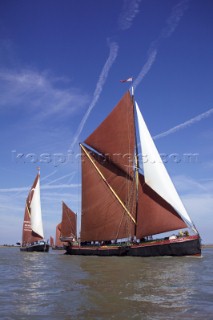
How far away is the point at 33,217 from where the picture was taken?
84.8 meters

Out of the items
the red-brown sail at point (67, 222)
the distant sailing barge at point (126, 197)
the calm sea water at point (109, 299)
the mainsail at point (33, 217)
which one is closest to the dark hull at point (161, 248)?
the distant sailing barge at point (126, 197)

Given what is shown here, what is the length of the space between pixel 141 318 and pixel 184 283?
836 centimetres

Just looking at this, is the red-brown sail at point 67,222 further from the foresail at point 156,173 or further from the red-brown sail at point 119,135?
the foresail at point 156,173

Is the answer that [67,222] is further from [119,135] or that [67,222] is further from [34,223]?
[119,135]

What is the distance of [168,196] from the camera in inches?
1679

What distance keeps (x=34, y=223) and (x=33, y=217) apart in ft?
4.72

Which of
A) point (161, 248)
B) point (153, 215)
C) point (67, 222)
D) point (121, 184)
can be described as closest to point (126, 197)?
point (121, 184)

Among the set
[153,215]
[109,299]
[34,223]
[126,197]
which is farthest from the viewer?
[34,223]

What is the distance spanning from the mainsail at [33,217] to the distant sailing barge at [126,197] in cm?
2768

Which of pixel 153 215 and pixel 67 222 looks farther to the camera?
pixel 67 222

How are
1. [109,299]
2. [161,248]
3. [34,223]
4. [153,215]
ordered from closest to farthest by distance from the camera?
[109,299] → [161,248] → [153,215] → [34,223]

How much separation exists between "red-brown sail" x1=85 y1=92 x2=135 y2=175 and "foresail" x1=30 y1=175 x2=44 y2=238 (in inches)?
1418

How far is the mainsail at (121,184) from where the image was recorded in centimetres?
4469

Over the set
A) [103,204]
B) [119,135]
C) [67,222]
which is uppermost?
[119,135]
